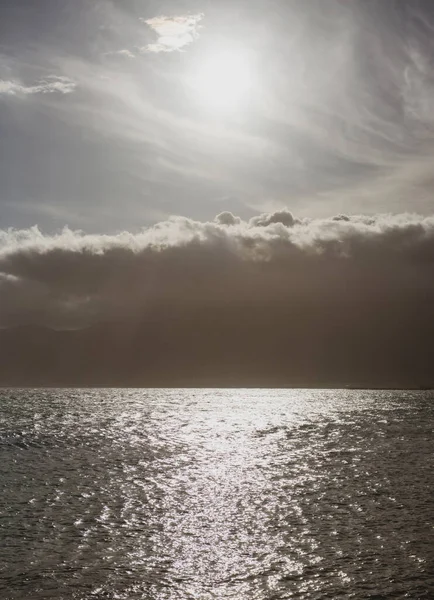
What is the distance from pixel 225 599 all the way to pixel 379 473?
4902 centimetres

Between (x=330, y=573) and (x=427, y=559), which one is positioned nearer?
(x=330, y=573)

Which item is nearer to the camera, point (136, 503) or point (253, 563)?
point (253, 563)

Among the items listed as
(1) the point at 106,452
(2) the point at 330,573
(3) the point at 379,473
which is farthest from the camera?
(1) the point at 106,452

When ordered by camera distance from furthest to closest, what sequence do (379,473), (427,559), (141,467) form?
1. (141,467)
2. (379,473)
3. (427,559)

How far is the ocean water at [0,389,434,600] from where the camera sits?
3400 centimetres

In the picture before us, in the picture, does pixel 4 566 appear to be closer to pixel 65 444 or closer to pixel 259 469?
pixel 259 469

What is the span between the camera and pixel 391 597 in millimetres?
31781

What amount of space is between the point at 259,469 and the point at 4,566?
47.7m

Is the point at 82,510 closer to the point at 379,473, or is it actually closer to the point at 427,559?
the point at 427,559

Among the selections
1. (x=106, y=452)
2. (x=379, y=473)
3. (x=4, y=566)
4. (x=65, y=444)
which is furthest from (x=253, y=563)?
(x=65, y=444)

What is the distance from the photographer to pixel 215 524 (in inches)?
1916

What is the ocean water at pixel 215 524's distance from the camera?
34000 mm

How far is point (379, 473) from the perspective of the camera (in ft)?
251

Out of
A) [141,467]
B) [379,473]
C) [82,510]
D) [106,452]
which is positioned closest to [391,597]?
[82,510]
